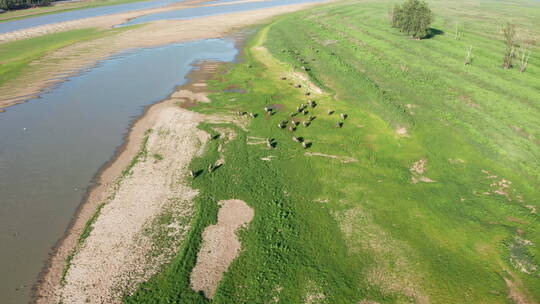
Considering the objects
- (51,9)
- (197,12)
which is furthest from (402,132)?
(51,9)

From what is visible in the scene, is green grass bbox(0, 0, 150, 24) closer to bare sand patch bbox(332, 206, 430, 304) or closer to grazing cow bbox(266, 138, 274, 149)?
grazing cow bbox(266, 138, 274, 149)

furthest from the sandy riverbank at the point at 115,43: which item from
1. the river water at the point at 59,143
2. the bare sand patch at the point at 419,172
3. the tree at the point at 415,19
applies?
the bare sand patch at the point at 419,172

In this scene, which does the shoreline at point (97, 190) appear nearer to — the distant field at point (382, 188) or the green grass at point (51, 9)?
the distant field at point (382, 188)

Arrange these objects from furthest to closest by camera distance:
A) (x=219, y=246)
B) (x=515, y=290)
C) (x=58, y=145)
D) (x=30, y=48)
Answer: (x=30, y=48)
(x=58, y=145)
(x=219, y=246)
(x=515, y=290)

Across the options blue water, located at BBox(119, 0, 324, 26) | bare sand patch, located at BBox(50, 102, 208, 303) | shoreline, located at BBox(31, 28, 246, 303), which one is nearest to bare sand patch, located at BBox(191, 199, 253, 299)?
bare sand patch, located at BBox(50, 102, 208, 303)

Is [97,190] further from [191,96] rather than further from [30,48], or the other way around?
[30,48]

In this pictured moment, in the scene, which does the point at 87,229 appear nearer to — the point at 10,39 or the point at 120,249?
the point at 120,249

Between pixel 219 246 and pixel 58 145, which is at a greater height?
pixel 58 145
